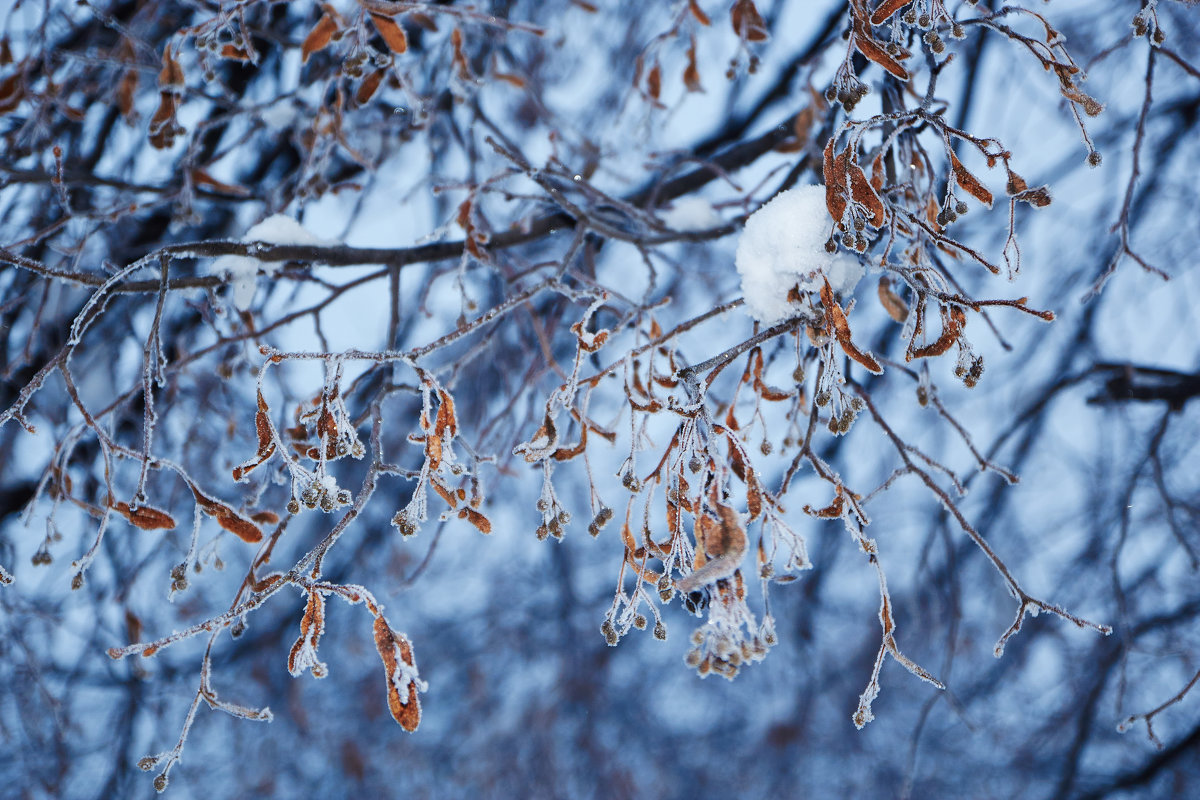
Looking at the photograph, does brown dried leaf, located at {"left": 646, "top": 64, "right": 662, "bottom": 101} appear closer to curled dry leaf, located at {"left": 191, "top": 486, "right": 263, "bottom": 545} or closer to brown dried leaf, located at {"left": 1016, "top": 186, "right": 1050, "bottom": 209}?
brown dried leaf, located at {"left": 1016, "top": 186, "right": 1050, "bottom": 209}

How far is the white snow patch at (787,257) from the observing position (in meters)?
1.21

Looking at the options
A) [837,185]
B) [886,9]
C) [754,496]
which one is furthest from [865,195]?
[754,496]

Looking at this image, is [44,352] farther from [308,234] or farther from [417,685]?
[417,685]

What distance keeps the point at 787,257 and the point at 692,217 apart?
3.16 ft

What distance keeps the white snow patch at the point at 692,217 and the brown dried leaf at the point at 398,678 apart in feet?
4.32

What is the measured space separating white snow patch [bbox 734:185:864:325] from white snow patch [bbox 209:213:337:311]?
88cm

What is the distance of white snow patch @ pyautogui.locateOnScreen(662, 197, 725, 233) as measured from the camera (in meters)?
2.12

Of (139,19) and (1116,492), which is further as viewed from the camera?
(1116,492)

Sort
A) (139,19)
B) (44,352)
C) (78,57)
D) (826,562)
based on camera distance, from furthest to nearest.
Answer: (826,562), (44,352), (139,19), (78,57)


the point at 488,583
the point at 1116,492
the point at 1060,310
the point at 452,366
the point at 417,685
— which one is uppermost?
the point at 1060,310

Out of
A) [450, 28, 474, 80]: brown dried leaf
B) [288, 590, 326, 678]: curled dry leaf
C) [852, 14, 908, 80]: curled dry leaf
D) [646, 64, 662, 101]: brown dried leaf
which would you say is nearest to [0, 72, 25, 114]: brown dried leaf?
[450, 28, 474, 80]: brown dried leaf

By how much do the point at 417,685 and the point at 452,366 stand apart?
2.04 ft

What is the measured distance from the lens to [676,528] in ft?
3.72

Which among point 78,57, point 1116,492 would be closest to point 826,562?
point 1116,492
